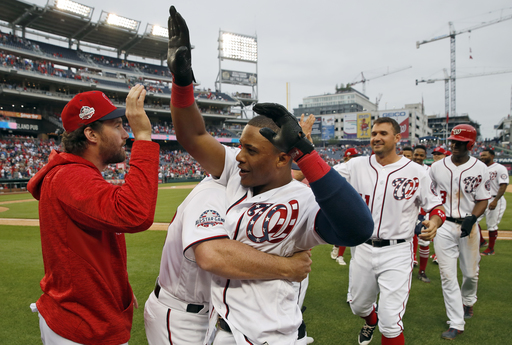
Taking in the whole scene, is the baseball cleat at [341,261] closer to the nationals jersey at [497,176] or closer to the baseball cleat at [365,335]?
the baseball cleat at [365,335]

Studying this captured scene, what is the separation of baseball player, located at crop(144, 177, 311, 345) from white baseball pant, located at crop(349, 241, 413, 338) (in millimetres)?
2090

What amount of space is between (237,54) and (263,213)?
60.4 meters

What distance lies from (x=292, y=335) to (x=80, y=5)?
1902 inches

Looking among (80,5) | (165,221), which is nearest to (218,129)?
(80,5)

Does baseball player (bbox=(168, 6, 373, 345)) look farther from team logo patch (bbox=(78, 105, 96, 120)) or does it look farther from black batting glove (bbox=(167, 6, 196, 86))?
team logo patch (bbox=(78, 105, 96, 120))

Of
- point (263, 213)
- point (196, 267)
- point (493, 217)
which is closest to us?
point (263, 213)

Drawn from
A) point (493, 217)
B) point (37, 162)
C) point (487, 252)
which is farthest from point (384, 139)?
point (37, 162)

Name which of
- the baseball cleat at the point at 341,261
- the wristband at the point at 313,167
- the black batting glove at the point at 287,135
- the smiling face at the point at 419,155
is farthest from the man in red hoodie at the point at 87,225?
the smiling face at the point at 419,155

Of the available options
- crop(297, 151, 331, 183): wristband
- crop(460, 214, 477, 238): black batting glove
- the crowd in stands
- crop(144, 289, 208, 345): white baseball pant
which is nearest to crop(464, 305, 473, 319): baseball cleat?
crop(460, 214, 477, 238): black batting glove

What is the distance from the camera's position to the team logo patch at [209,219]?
5.56 feet

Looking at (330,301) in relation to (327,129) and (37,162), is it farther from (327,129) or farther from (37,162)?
(327,129)

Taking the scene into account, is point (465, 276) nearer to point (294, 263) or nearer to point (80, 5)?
point (294, 263)

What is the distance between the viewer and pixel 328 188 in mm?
1470

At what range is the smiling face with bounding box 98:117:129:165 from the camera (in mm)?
2168
